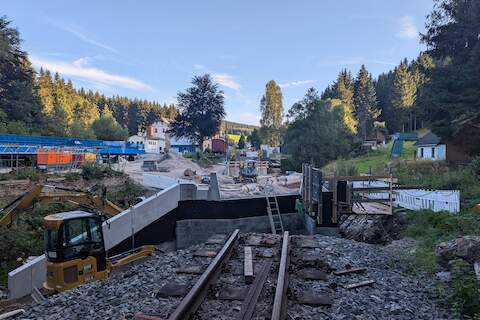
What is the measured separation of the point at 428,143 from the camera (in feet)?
129

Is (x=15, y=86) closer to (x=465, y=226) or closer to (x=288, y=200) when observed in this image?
(x=288, y=200)

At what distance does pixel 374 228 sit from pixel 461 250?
582 cm

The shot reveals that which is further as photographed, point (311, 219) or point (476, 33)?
point (476, 33)

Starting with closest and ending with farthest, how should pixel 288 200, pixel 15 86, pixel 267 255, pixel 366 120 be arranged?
pixel 267 255
pixel 288 200
pixel 15 86
pixel 366 120

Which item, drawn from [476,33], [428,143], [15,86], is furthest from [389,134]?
[15,86]

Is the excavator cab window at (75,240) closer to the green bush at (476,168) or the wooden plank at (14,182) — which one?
the wooden plank at (14,182)

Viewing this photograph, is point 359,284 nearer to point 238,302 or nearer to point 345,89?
point 238,302

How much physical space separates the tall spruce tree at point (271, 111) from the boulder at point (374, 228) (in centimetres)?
7255

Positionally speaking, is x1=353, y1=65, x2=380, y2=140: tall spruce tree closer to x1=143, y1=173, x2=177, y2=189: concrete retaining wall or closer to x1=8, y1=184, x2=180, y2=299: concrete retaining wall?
x1=143, y1=173, x2=177, y2=189: concrete retaining wall

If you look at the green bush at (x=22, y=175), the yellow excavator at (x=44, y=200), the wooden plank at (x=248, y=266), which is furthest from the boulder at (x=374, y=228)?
the green bush at (x=22, y=175)

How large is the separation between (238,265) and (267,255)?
106cm

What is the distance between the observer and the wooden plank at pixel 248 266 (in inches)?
275

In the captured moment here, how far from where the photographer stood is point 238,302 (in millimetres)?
5926

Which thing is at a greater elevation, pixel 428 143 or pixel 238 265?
pixel 428 143
